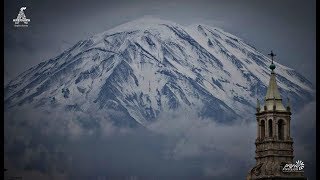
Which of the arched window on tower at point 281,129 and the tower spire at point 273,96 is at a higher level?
the tower spire at point 273,96

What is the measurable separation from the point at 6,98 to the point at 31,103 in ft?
6.61

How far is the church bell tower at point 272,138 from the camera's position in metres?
152

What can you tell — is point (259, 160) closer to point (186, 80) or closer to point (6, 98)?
point (186, 80)

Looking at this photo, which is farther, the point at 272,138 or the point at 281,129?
the point at 281,129

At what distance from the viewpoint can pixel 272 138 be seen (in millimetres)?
152875

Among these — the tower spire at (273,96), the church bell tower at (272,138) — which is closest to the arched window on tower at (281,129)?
the church bell tower at (272,138)

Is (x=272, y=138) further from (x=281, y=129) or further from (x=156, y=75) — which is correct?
(x=156, y=75)

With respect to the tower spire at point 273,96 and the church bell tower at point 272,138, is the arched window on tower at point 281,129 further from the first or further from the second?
the tower spire at point 273,96

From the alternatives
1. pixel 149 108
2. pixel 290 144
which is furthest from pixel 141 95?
pixel 290 144

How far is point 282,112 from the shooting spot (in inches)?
6014

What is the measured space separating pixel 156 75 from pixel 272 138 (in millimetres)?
9271

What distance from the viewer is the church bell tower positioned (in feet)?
498

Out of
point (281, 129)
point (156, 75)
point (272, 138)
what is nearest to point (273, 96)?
point (281, 129)

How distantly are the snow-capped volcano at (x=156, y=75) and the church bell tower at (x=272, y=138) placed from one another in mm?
789
